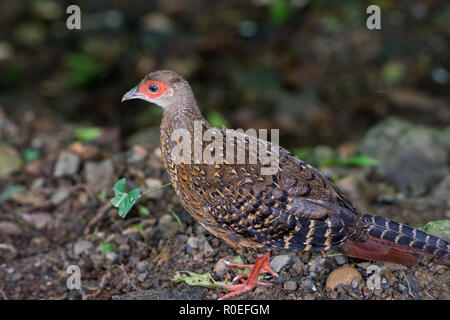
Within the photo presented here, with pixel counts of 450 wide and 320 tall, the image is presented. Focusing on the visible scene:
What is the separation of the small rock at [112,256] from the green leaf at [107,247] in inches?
→ 1.1

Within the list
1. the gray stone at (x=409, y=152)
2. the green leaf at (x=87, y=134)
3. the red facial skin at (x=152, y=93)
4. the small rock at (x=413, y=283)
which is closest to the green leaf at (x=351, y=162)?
the gray stone at (x=409, y=152)

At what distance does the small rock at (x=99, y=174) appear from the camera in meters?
5.21

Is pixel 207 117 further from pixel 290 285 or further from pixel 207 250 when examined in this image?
pixel 290 285

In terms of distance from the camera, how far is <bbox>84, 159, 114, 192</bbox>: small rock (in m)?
5.21

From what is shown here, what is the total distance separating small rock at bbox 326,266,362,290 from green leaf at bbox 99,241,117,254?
1780mm

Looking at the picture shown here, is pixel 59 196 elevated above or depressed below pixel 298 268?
above

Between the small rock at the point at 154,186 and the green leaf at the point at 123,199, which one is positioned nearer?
the green leaf at the point at 123,199

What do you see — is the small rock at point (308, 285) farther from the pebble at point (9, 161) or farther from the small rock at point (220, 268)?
the pebble at point (9, 161)

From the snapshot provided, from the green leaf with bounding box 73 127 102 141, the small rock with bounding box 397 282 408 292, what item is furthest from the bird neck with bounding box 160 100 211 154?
the green leaf with bounding box 73 127 102 141

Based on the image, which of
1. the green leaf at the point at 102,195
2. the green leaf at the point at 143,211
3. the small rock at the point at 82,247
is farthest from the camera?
the green leaf at the point at 102,195

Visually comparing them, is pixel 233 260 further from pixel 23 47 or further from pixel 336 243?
pixel 23 47

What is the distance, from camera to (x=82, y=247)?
15.3 ft

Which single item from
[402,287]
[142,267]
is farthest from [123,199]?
[402,287]

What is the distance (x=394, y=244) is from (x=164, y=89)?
1.95 metres
